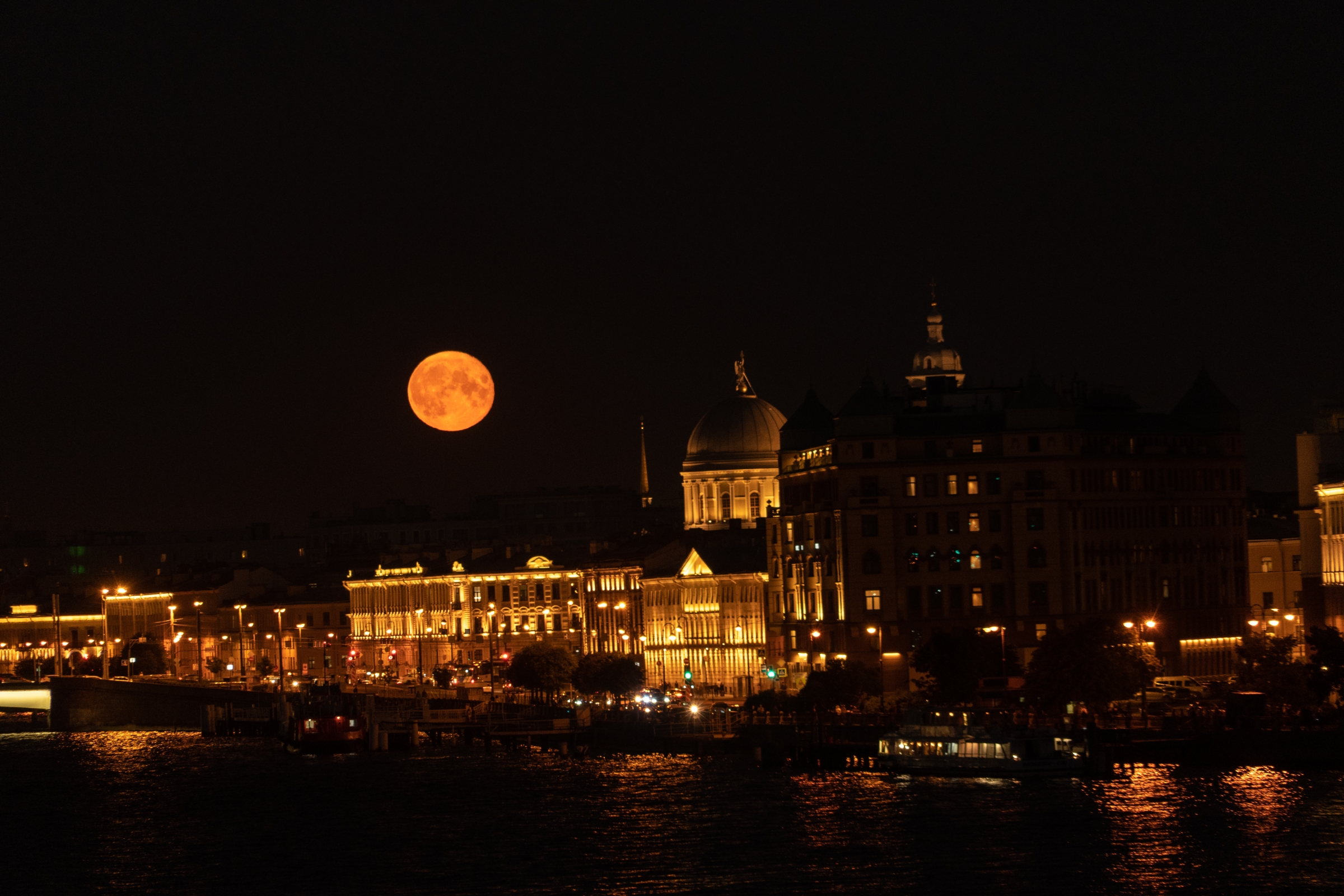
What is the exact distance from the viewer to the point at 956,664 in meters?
116

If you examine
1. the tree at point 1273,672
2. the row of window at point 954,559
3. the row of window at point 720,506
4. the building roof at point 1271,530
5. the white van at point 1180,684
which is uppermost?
the row of window at point 720,506

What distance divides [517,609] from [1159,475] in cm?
6643

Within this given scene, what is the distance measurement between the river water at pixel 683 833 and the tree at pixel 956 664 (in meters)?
9.72

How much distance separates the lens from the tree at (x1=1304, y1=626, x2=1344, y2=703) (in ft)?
342

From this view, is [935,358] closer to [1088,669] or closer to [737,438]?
[737,438]

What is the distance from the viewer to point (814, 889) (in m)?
77.1

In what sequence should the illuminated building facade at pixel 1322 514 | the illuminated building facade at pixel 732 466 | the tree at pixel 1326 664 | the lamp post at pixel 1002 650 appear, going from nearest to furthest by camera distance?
the tree at pixel 1326 664 < the lamp post at pixel 1002 650 < the illuminated building facade at pixel 1322 514 < the illuminated building facade at pixel 732 466

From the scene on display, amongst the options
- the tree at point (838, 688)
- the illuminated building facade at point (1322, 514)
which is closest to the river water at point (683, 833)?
the tree at point (838, 688)

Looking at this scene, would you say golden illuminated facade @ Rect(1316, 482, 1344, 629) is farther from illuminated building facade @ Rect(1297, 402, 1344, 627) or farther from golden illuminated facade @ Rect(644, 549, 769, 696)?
golden illuminated facade @ Rect(644, 549, 769, 696)

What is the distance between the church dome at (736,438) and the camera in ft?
624

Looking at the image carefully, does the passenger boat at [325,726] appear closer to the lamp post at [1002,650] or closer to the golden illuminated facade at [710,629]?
the golden illuminated facade at [710,629]

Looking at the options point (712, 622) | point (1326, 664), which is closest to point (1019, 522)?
point (1326, 664)

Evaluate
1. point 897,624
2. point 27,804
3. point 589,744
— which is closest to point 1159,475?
point 897,624

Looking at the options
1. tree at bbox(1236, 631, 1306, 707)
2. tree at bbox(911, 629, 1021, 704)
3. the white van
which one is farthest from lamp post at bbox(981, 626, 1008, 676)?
tree at bbox(1236, 631, 1306, 707)
